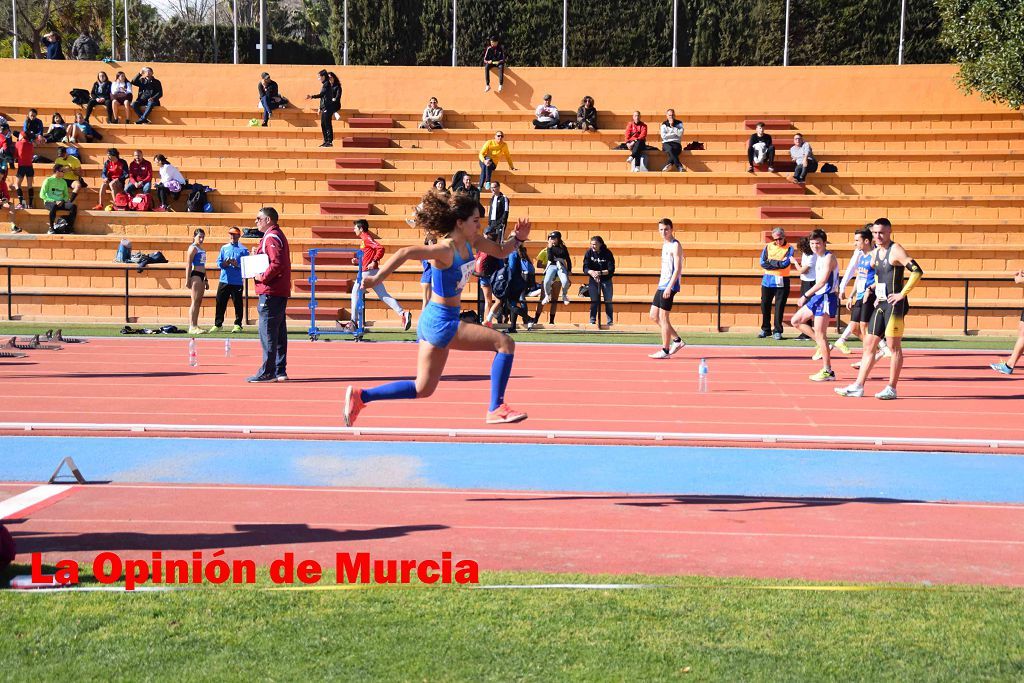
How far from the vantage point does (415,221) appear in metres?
Answer: 8.18

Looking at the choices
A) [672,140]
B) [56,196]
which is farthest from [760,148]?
[56,196]

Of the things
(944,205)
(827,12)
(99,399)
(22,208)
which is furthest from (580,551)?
(827,12)

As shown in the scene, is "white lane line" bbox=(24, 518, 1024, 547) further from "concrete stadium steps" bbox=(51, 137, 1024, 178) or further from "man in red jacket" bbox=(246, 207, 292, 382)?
"concrete stadium steps" bbox=(51, 137, 1024, 178)

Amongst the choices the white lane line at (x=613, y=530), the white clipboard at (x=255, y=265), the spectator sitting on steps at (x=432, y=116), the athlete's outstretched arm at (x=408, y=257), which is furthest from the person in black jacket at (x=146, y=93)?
the white lane line at (x=613, y=530)

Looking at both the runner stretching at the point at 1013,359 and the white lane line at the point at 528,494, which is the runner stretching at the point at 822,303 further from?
the white lane line at the point at 528,494

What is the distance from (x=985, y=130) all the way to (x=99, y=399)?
23.9 meters

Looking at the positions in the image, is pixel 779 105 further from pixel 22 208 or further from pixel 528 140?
pixel 22 208

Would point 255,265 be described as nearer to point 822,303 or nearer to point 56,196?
point 822,303

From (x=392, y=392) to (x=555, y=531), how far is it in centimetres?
170

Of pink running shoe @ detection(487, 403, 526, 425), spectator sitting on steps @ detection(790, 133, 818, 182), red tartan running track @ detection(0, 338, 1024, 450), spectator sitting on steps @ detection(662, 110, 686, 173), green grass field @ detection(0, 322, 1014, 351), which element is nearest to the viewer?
pink running shoe @ detection(487, 403, 526, 425)

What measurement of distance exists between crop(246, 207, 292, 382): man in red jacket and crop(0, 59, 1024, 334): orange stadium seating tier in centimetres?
997

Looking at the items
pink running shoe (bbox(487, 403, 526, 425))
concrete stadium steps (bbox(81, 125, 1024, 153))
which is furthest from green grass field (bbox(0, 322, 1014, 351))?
pink running shoe (bbox(487, 403, 526, 425))

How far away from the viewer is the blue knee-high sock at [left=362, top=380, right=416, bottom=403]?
8.32m

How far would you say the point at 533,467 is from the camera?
9.66 metres
